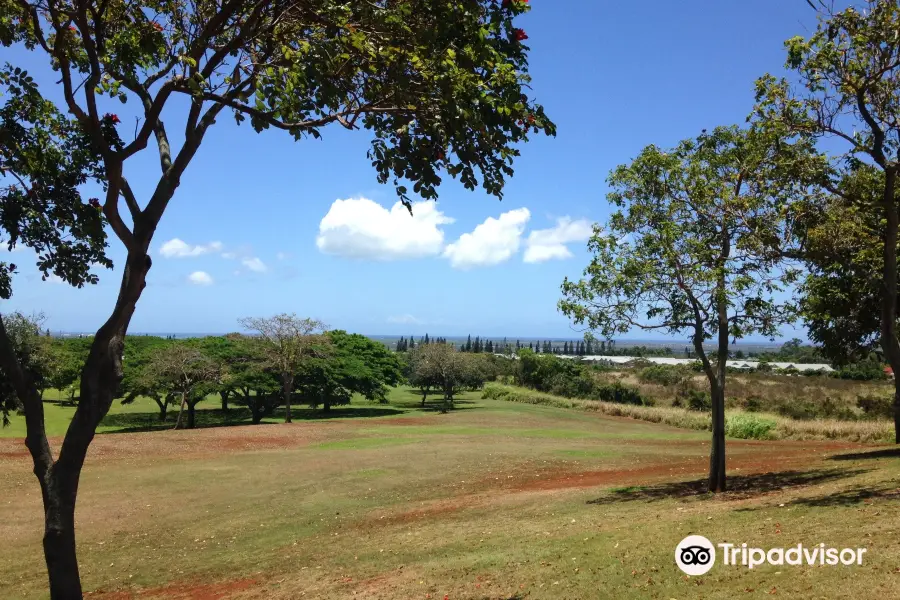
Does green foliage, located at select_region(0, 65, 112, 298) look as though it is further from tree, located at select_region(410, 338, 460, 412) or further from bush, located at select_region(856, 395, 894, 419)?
tree, located at select_region(410, 338, 460, 412)

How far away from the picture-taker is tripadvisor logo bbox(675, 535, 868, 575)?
7.96m

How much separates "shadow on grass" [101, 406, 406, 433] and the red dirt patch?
46.9m

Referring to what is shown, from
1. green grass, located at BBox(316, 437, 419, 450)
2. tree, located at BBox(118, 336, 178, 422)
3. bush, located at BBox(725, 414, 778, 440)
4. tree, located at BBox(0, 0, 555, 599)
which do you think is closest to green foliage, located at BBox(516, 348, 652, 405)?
bush, located at BBox(725, 414, 778, 440)

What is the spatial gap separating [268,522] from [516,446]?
18.3 metres

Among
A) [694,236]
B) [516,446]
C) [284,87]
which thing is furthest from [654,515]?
[516,446]

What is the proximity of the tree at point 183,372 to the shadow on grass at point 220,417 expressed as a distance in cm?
532

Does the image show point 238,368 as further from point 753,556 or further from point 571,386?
point 753,556

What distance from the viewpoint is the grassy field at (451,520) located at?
361 inches

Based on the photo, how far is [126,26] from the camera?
8805mm

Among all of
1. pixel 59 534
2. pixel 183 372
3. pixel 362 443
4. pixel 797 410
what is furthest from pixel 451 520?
pixel 797 410

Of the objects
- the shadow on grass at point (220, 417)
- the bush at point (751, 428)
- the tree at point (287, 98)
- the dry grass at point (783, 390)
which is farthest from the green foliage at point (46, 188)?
the dry grass at point (783, 390)

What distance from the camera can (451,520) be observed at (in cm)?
1614

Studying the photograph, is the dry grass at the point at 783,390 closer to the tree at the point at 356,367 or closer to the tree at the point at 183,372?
the tree at the point at 356,367

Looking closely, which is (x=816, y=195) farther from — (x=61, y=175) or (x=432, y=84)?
(x=61, y=175)
